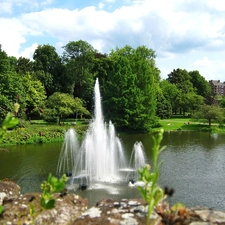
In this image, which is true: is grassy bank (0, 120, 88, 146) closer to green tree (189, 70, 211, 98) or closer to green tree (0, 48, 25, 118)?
green tree (0, 48, 25, 118)

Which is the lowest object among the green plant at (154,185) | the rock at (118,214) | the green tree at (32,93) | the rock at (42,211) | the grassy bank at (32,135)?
the grassy bank at (32,135)

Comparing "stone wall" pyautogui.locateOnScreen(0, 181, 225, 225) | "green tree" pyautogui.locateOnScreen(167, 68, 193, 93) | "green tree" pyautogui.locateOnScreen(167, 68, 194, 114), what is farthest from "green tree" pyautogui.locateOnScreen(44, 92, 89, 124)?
"green tree" pyautogui.locateOnScreen(167, 68, 193, 93)

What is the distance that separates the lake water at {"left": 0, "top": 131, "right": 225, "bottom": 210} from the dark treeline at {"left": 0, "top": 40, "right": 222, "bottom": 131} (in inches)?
297

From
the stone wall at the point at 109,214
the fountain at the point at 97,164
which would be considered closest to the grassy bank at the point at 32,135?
the fountain at the point at 97,164

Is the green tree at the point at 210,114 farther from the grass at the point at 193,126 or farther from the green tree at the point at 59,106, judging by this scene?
the green tree at the point at 59,106

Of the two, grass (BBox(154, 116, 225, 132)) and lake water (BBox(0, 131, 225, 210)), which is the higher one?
grass (BBox(154, 116, 225, 132))

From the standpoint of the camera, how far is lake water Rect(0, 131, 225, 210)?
14047 millimetres

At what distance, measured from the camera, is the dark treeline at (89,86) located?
39.5m

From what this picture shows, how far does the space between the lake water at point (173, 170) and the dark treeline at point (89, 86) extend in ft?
24.7

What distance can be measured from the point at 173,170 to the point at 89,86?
35290 mm

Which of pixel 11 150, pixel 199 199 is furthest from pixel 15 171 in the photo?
pixel 199 199

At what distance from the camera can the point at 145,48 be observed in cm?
5741

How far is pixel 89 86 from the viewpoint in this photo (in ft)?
172

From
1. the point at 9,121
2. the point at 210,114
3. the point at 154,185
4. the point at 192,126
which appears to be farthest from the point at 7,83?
the point at 154,185
